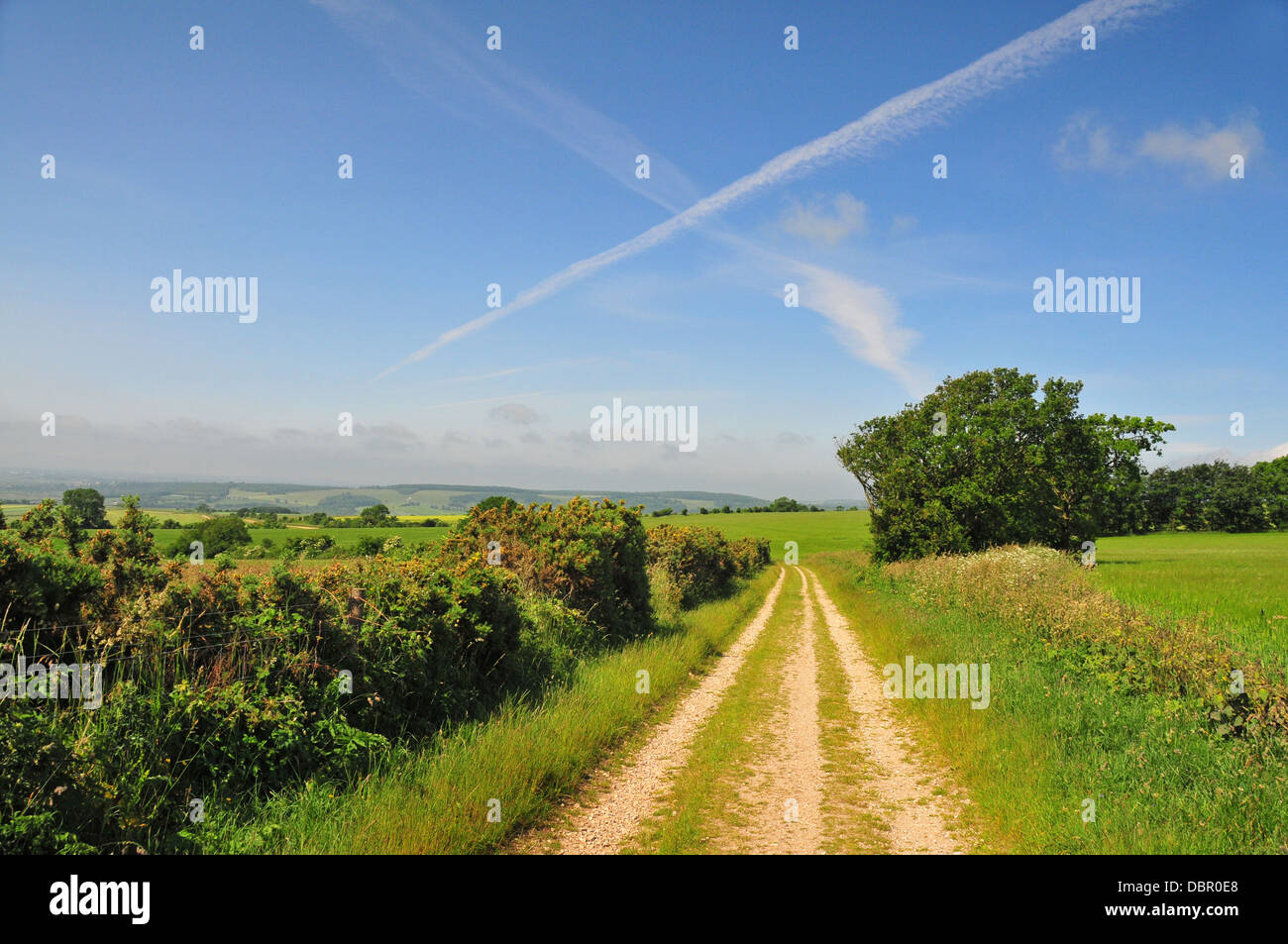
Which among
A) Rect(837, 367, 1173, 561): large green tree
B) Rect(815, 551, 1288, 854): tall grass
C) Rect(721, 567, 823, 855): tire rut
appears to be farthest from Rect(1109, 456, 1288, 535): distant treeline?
Rect(721, 567, 823, 855): tire rut

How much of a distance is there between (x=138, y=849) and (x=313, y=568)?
376 centimetres

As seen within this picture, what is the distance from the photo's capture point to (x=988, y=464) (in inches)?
1325

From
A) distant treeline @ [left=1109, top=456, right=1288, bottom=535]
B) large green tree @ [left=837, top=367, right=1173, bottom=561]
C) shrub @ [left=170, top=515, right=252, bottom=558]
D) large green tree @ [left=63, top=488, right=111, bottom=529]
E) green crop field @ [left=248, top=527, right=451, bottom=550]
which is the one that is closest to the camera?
large green tree @ [left=63, top=488, right=111, bottom=529]

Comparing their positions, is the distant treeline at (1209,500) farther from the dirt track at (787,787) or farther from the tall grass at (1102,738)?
the dirt track at (787,787)

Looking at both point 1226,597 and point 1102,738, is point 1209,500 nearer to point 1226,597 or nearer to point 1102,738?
point 1226,597

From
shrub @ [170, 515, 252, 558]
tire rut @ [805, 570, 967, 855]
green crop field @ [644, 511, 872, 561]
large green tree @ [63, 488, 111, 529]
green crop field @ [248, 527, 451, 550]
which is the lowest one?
green crop field @ [644, 511, 872, 561]

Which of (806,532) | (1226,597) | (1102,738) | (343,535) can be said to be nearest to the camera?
(1102,738)

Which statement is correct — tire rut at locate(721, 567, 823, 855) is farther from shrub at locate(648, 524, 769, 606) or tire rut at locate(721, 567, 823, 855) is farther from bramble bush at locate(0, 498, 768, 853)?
shrub at locate(648, 524, 769, 606)

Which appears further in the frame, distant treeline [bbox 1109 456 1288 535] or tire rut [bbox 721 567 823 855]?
distant treeline [bbox 1109 456 1288 535]

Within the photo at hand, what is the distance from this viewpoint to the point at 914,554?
108 ft

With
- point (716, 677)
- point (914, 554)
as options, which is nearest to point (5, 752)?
point (716, 677)

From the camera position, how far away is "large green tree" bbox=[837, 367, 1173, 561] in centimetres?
3294

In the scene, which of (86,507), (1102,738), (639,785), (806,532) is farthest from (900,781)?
(806,532)
